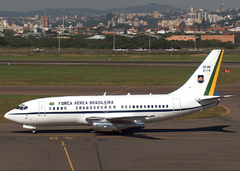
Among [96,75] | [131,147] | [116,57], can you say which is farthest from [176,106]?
[116,57]

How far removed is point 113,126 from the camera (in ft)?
102

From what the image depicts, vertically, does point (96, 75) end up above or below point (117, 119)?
above

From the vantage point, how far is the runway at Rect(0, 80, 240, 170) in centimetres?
2348

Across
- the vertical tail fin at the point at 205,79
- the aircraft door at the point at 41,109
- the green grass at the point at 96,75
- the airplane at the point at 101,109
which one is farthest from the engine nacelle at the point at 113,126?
the green grass at the point at 96,75

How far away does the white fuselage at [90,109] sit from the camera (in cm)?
3197

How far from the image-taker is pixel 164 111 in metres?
32.3

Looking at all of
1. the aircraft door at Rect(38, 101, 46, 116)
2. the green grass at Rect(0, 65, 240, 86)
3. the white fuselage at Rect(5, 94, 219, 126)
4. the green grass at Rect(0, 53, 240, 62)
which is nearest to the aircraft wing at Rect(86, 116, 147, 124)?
the white fuselage at Rect(5, 94, 219, 126)

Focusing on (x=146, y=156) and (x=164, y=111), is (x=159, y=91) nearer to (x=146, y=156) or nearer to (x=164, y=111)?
(x=164, y=111)

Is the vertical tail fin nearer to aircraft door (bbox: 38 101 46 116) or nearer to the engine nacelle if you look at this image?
the engine nacelle

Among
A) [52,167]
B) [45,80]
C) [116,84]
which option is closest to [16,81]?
[45,80]

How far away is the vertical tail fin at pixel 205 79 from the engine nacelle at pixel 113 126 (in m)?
5.91

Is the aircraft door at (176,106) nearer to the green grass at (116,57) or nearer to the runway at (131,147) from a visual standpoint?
the runway at (131,147)

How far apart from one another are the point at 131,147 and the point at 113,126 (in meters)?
3.88

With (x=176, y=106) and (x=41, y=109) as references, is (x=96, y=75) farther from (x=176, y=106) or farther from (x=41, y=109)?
(x=176, y=106)
